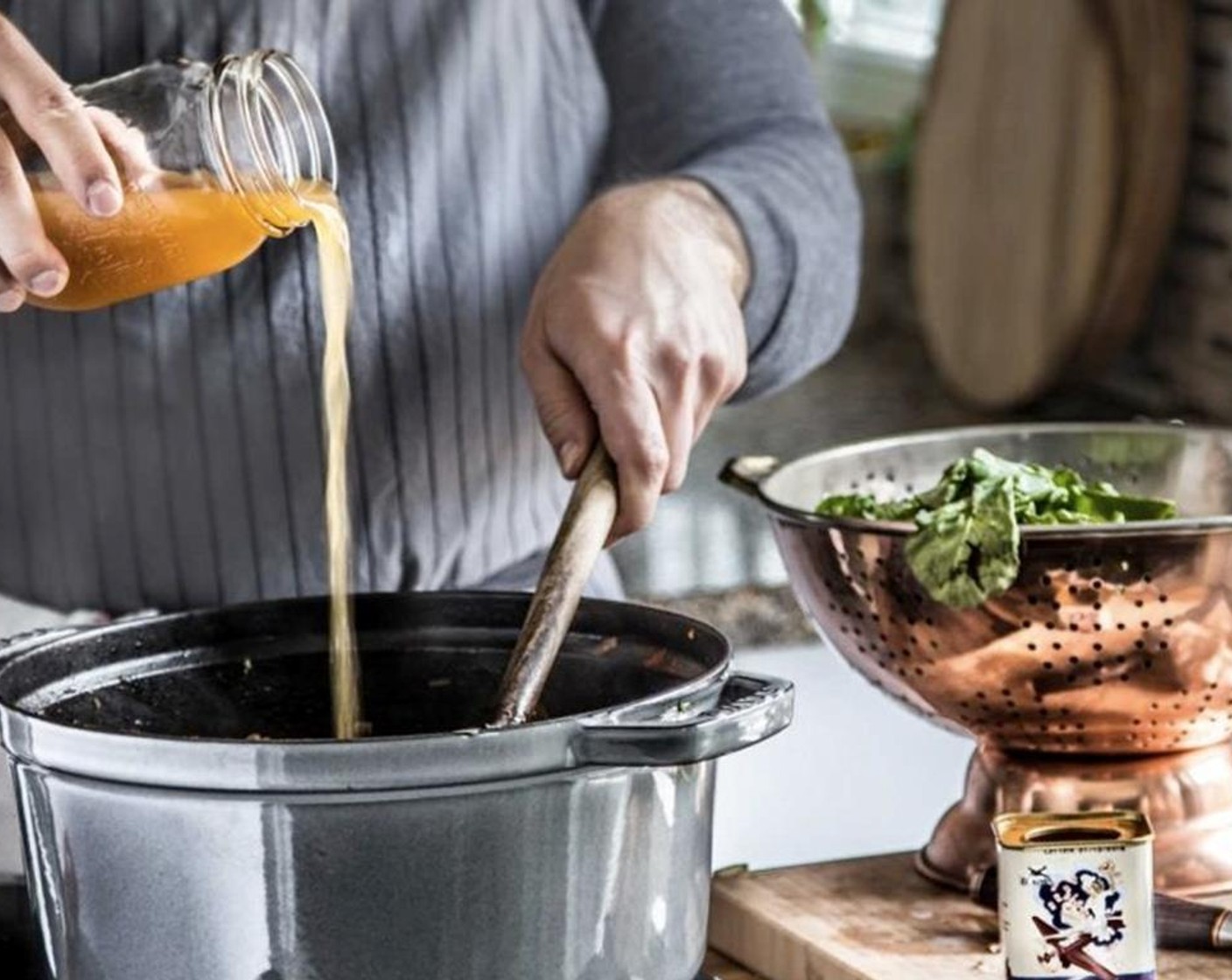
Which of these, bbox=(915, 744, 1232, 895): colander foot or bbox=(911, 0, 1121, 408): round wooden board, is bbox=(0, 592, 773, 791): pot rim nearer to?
bbox=(915, 744, 1232, 895): colander foot

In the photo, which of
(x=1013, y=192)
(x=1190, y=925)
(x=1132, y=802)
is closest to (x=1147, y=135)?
(x=1013, y=192)

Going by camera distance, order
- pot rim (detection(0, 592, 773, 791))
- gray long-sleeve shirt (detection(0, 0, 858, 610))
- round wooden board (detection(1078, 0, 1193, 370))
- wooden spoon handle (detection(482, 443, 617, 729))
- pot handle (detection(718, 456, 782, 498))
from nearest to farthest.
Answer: pot rim (detection(0, 592, 773, 791)) → wooden spoon handle (detection(482, 443, 617, 729)) → pot handle (detection(718, 456, 782, 498)) → gray long-sleeve shirt (detection(0, 0, 858, 610)) → round wooden board (detection(1078, 0, 1193, 370))

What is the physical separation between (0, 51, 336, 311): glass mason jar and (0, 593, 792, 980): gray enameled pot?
29 cm

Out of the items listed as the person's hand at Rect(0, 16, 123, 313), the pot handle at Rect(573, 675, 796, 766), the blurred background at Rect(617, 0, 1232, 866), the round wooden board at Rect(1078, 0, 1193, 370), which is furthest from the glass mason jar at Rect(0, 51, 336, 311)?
the round wooden board at Rect(1078, 0, 1193, 370)

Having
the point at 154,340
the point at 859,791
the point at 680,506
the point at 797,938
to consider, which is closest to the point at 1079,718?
the point at 797,938

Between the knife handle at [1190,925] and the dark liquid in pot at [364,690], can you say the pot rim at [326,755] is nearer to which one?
the dark liquid in pot at [364,690]

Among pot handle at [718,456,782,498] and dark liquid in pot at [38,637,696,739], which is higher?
pot handle at [718,456,782,498]

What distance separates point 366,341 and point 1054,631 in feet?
1.77

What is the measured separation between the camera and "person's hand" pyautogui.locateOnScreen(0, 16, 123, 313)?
114 centimetres

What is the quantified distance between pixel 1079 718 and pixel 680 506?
2.59 m

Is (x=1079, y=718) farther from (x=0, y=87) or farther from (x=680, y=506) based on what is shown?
(x=680, y=506)

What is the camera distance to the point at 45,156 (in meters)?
1.16

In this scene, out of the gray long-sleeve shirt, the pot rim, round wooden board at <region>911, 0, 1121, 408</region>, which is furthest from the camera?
round wooden board at <region>911, 0, 1121, 408</region>

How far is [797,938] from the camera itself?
4.19 ft
